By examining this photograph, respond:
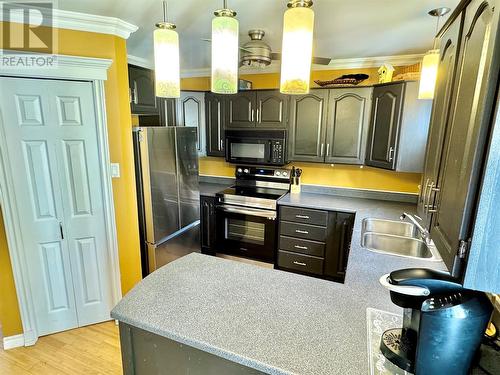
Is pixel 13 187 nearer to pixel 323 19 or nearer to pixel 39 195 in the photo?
pixel 39 195

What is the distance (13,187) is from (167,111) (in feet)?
5.62

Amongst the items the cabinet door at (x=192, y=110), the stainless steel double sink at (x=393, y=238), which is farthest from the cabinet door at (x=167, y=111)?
the stainless steel double sink at (x=393, y=238)

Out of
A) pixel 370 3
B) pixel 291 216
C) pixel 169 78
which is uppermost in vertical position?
pixel 370 3

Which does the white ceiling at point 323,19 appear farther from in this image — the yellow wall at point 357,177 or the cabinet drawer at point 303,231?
the cabinet drawer at point 303,231

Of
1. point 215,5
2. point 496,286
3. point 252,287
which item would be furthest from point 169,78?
point 496,286

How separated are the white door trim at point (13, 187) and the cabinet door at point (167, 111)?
1.04m

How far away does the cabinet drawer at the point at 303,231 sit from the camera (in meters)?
2.94

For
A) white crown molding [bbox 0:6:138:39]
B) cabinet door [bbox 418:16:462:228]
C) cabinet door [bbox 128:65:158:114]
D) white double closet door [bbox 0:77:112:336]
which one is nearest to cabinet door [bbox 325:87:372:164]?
cabinet door [bbox 418:16:462:228]

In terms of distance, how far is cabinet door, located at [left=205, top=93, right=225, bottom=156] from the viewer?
11.2 ft

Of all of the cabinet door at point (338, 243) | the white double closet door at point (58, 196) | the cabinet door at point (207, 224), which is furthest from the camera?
the cabinet door at point (207, 224)

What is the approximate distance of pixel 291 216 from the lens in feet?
9.89

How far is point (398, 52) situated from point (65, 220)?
132 inches

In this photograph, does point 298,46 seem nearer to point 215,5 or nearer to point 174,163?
point 215,5

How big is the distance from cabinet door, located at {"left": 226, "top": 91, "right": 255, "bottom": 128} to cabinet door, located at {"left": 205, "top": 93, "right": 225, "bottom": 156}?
0.11 m
